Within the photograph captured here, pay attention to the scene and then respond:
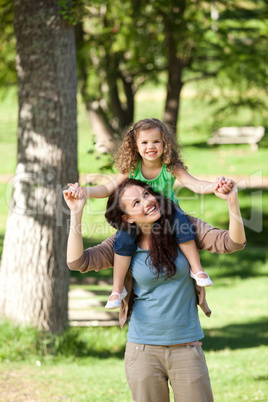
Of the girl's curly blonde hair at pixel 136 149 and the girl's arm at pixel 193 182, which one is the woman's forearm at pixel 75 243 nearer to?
the girl's curly blonde hair at pixel 136 149

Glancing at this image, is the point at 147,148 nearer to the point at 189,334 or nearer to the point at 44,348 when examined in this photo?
the point at 189,334

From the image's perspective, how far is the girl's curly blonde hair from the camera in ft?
9.31

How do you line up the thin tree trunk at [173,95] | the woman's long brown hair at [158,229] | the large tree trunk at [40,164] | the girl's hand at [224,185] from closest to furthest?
the girl's hand at [224,185] → the woman's long brown hair at [158,229] → the large tree trunk at [40,164] → the thin tree trunk at [173,95]

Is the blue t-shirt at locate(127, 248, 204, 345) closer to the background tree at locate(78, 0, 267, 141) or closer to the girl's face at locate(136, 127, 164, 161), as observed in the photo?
the girl's face at locate(136, 127, 164, 161)

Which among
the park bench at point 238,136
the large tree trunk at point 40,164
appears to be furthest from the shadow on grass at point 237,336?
the park bench at point 238,136

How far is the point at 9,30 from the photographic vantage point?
1045cm

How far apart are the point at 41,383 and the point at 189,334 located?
2.63 meters

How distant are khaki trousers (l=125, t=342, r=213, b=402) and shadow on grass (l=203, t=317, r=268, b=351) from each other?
4290mm

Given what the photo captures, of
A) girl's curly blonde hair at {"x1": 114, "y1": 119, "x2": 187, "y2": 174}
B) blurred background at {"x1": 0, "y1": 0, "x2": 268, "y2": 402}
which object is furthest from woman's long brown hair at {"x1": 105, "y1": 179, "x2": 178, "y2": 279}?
blurred background at {"x1": 0, "y1": 0, "x2": 268, "y2": 402}

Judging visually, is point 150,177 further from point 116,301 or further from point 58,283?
point 58,283

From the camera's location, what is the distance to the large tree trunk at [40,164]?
18.5 feet

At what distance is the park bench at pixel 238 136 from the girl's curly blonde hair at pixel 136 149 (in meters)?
19.3

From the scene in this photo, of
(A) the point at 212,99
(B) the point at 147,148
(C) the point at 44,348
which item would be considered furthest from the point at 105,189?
(A) the point at 212,99

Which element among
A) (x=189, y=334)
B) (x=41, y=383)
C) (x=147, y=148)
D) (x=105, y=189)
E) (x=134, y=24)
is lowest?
(x=41, y=383)
